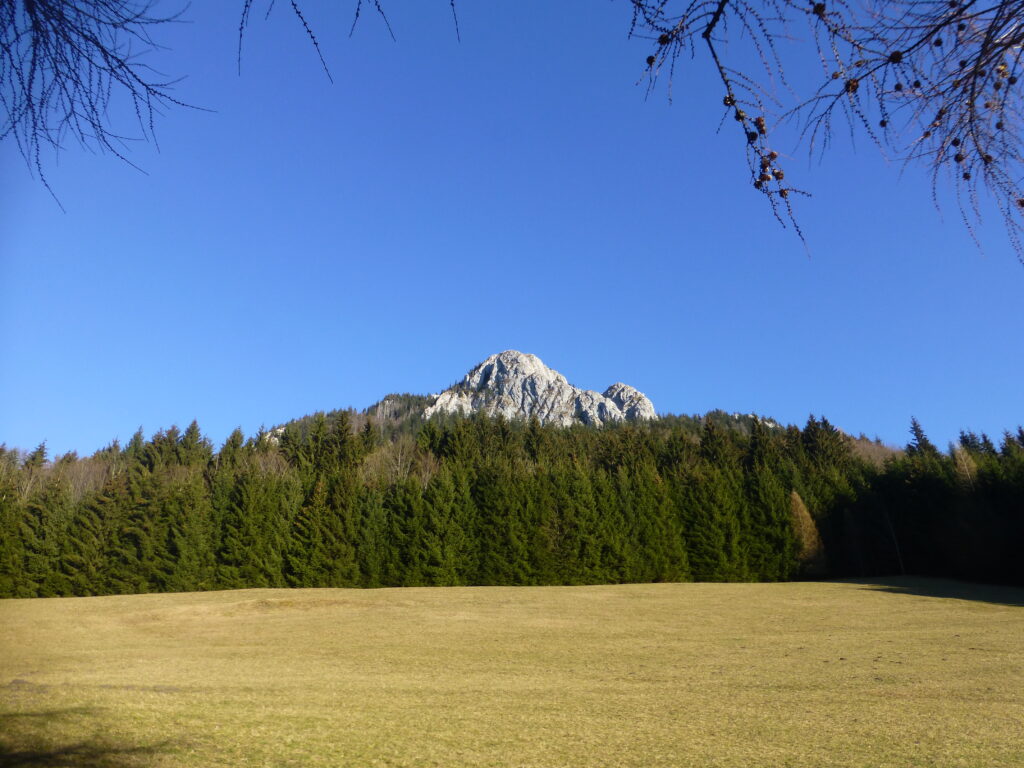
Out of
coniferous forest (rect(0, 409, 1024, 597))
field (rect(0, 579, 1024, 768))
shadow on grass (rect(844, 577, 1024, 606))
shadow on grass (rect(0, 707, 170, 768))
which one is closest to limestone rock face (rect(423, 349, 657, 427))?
coniferous forest (rect(0, 409, 1024, 597))

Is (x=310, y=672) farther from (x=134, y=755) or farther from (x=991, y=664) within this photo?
(x=991, y=664)

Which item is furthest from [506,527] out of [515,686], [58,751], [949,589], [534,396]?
[534,396]

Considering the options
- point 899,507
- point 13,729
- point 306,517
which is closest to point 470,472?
point 306,517

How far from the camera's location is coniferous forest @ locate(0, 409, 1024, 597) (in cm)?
2673

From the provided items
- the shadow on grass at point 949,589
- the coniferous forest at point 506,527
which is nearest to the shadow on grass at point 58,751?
the coniferous forest at point 506,527

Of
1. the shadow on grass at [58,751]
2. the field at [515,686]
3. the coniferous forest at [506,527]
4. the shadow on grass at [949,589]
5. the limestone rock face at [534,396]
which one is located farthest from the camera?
the limestone rock face at [534,396]

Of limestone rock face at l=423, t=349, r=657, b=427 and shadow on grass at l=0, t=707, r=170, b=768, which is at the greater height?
limestone rock face at l=423, t=349, r=657, b=427

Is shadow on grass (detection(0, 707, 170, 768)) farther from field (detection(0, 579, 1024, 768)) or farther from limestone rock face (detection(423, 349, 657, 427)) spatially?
limestone rock face (detection(423, 349, 657, 427))

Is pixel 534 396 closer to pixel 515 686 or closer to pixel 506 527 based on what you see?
pixel 506 527

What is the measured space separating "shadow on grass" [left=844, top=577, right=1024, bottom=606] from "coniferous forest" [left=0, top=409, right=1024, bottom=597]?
2.05 m

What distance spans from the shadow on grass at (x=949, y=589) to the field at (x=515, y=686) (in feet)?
11.4

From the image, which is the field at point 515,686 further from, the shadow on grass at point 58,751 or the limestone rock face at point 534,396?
the limestone rock face at point 534,396

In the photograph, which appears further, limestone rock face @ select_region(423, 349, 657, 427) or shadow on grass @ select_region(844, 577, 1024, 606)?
limestone rock face @ select_region(423, 349, 657, 427)

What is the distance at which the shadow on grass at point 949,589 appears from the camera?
77.0 ft
